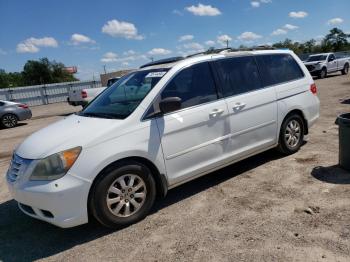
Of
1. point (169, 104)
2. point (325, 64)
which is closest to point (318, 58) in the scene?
point (325, 64)

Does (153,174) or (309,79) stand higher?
(309,79)

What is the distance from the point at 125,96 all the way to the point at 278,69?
2.66m

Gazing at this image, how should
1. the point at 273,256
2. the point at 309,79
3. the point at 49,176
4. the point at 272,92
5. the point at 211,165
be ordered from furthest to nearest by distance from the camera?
the point at 309,79 < the point at 272,92 < the point at 211,165 < the point at 49,176 < the point at 273,256

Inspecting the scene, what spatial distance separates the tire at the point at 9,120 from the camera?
50.4 feet

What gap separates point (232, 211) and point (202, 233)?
59 cm

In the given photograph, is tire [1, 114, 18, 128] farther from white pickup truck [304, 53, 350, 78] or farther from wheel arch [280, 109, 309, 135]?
white pickup truck [304, 53, 350, 78]

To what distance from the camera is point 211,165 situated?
4.72 meters

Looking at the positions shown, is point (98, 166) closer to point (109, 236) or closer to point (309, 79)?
point (109, 236)

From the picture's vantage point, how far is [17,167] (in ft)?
13.1

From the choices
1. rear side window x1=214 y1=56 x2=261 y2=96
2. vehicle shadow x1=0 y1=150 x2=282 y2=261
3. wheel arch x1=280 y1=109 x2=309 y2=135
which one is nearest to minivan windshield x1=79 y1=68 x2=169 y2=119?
rear side window x1=214 y1=56 x2=261 y2=96

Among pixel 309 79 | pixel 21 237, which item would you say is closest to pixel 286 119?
pixel 309 79

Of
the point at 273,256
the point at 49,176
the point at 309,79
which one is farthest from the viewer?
the point at 309,79

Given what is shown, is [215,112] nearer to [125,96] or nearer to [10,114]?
[125,96]

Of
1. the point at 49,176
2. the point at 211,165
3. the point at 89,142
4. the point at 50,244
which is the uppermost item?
the point at 89,142
